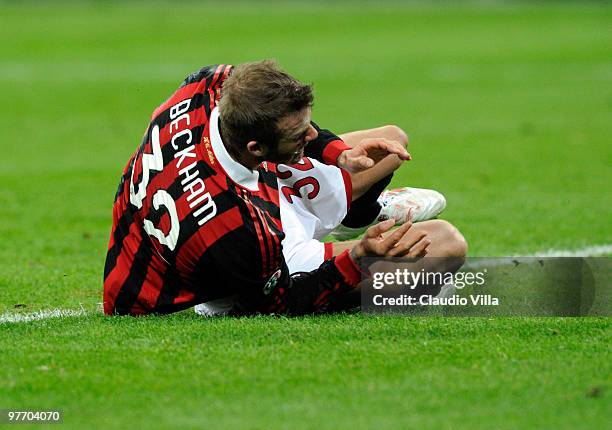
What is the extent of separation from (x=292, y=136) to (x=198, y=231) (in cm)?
57

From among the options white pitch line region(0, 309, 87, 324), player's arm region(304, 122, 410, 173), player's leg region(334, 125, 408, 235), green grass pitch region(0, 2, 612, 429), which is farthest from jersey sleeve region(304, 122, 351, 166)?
white pitch line region(0, 309, 87, 324)

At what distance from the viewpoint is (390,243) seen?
4.94 meters

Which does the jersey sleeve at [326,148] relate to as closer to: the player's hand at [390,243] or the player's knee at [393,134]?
the player's knee at [393,134]

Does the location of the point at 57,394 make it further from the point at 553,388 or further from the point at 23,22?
the point at 23,22

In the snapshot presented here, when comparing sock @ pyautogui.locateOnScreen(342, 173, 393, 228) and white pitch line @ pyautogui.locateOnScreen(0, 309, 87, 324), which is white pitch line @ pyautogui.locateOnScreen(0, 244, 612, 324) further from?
sock @ pyautogui.locateOnScreen(342, 173, 393, 228)

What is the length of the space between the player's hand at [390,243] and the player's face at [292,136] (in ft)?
1.55

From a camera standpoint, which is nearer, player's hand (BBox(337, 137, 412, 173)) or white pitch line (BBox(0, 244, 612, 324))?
player's hand (BBox(337, 137, 412, 173))

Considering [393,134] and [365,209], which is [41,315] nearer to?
[365,209]

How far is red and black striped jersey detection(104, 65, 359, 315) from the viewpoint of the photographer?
4.91 m

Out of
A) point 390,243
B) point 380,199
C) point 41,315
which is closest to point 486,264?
point 380,199

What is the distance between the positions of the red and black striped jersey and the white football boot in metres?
0.97

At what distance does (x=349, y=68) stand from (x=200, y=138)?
16.6 metres

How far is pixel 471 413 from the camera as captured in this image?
12.8 feet

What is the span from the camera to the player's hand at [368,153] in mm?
5168
